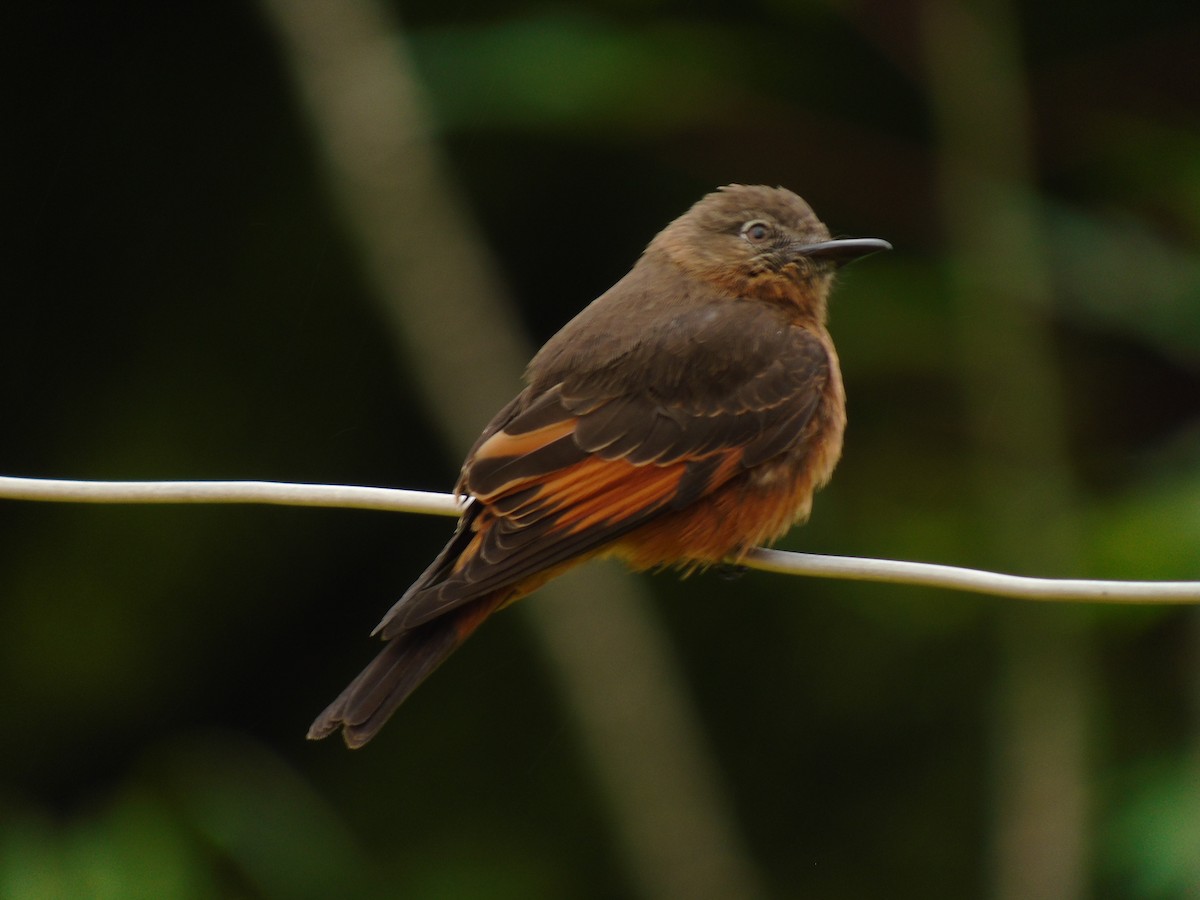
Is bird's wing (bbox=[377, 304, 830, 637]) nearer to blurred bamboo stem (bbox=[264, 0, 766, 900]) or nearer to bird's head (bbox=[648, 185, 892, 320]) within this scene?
bird's head (bbox=[648, 185, 892, 320])

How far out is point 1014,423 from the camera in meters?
4.73

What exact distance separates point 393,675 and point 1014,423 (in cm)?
222

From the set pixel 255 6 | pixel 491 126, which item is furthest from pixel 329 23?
pixel 491 126

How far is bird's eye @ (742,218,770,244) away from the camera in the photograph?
4.51 m

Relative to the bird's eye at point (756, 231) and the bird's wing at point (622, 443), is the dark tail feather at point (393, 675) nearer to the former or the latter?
the bird's wing at point (622, 443)

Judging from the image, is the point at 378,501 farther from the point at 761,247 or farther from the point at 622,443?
the point at 761,247

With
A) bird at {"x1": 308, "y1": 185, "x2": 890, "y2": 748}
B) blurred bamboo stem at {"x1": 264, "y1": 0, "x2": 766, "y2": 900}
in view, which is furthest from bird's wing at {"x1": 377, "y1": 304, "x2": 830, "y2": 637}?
blurred bamboo stem at {"x1": 264, "y1": 0, "x2": 766, "y2": 900}

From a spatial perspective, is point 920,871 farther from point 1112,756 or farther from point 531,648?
point 531,648

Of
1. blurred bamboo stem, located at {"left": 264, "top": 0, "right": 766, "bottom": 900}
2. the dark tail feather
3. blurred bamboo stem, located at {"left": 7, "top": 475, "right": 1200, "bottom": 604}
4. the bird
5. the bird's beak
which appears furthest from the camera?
blurred bamboo stem, located at {"left": 264, "top": 0, "right": 766, "bottom": 900}

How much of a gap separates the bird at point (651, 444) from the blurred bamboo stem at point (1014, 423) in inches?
24.1

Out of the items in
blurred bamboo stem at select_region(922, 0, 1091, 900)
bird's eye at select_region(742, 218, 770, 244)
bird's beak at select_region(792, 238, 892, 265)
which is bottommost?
blurred bamboo stem at select_region(922, 0, 1091, 900)

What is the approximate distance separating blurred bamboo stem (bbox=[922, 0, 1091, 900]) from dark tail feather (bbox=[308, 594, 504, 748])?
1774 millimetres

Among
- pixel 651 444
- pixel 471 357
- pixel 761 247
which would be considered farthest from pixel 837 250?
pixel 471 357

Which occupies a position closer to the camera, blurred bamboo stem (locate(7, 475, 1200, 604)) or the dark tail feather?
blurred bamboo stem (locate(7, 475, 1200, 604))
